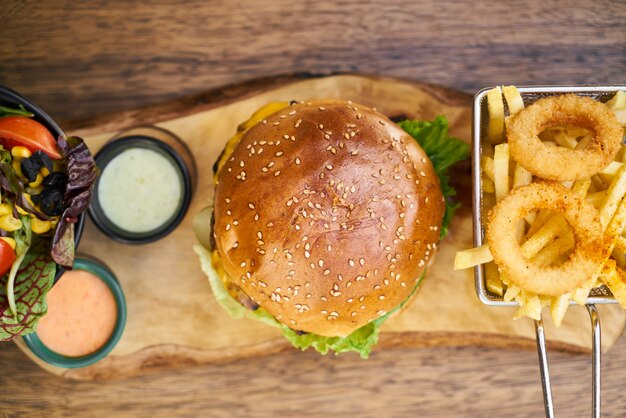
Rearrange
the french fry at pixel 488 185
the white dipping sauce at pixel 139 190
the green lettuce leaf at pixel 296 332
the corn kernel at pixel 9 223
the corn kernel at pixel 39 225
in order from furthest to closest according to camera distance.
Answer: the white dipping sauce at pixel 139 190 → the green lettuce leaf at pixel 296 332 → the french fry at pixel 488 185 → the corn kernel at pixel 39 225 → the corn kernel at pixel 9 223

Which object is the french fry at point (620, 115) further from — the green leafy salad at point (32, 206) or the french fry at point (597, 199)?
the green leafy salad at point (32, 206)

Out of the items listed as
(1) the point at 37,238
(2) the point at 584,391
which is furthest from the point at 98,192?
(2) the point at 584,391

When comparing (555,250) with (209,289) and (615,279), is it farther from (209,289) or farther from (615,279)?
(209,289)

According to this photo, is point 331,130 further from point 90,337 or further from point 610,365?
point 610,365

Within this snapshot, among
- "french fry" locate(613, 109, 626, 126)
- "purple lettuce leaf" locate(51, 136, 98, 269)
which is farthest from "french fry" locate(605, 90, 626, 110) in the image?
"purple lettuce leaf" locate(51, 136, 98, 269)

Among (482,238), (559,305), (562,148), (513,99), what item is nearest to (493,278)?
(482,238)

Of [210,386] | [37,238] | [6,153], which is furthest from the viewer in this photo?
[210,386]

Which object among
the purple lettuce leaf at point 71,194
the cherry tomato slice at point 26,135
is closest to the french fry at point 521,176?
the purple lettuce leaf at point 71,194

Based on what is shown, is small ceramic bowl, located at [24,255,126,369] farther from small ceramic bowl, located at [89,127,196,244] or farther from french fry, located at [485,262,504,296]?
french fry, located at [485,262,504,296]
